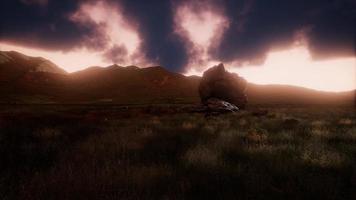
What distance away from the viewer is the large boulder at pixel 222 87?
34875 millimetres

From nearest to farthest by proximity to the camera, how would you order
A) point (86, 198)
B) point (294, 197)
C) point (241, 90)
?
point (86, 198)
point (294, 197)
point (241, 90)

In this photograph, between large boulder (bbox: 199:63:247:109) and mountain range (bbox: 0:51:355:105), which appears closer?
large boulder (bbox: 199:63:247:109)

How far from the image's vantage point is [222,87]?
114 feet

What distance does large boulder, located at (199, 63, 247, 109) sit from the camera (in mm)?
34875

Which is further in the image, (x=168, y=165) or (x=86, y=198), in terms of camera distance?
(x=168, y=165)

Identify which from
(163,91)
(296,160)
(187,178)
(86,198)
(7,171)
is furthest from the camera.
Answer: (163,91)

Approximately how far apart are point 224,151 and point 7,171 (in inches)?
200

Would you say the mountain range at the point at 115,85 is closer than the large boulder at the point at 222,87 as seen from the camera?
No

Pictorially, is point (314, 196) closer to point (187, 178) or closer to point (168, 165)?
point (187, 178)

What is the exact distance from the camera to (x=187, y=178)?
4707mm

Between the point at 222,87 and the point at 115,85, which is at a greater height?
the point at 115,85

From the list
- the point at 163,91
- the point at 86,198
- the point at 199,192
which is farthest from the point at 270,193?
the point at 163,91

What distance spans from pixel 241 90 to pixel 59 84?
493ft

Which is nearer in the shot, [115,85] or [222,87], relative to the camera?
[222,87]
